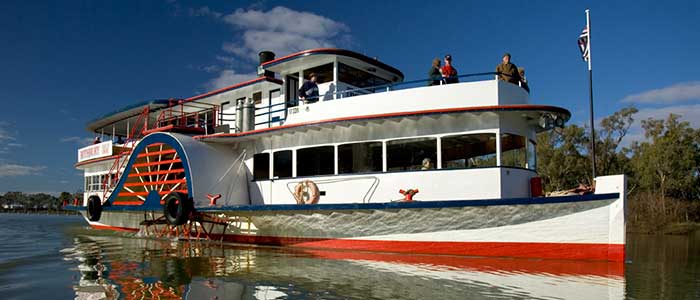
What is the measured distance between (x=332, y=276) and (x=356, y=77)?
6.87 metres

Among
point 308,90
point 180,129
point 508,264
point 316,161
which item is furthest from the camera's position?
point 180,129

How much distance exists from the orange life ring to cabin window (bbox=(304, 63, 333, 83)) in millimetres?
2992

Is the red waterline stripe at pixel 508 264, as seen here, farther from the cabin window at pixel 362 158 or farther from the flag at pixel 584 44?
the flag at pixel 584 44

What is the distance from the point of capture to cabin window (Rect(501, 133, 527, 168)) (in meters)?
10.5

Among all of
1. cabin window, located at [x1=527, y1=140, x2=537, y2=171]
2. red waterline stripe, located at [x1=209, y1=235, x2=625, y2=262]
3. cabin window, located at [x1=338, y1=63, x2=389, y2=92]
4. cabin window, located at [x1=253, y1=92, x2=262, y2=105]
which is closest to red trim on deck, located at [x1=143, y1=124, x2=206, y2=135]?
cabin window, located at [x1=253, y1=92, x2=262, y2=105]

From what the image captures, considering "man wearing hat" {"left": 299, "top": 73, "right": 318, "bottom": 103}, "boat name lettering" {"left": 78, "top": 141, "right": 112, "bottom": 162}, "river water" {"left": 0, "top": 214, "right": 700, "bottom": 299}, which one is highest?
"man wearing hat" {"left": 299, "top": 73, "right": 318, "bottom": 103}

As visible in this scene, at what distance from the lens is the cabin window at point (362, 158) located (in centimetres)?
1097

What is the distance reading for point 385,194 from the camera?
34.3 ft

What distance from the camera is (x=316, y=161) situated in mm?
11625

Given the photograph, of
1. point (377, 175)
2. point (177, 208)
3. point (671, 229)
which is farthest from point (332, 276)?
point (671, 229)

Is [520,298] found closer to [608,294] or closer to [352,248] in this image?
[608,294]

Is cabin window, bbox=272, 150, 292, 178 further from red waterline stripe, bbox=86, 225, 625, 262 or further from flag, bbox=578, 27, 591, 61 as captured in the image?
flag, bbox=578, 27, 591, 61

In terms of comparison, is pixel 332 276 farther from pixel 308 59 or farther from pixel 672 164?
pixel 672 164

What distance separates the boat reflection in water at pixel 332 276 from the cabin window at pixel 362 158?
1.86 m
